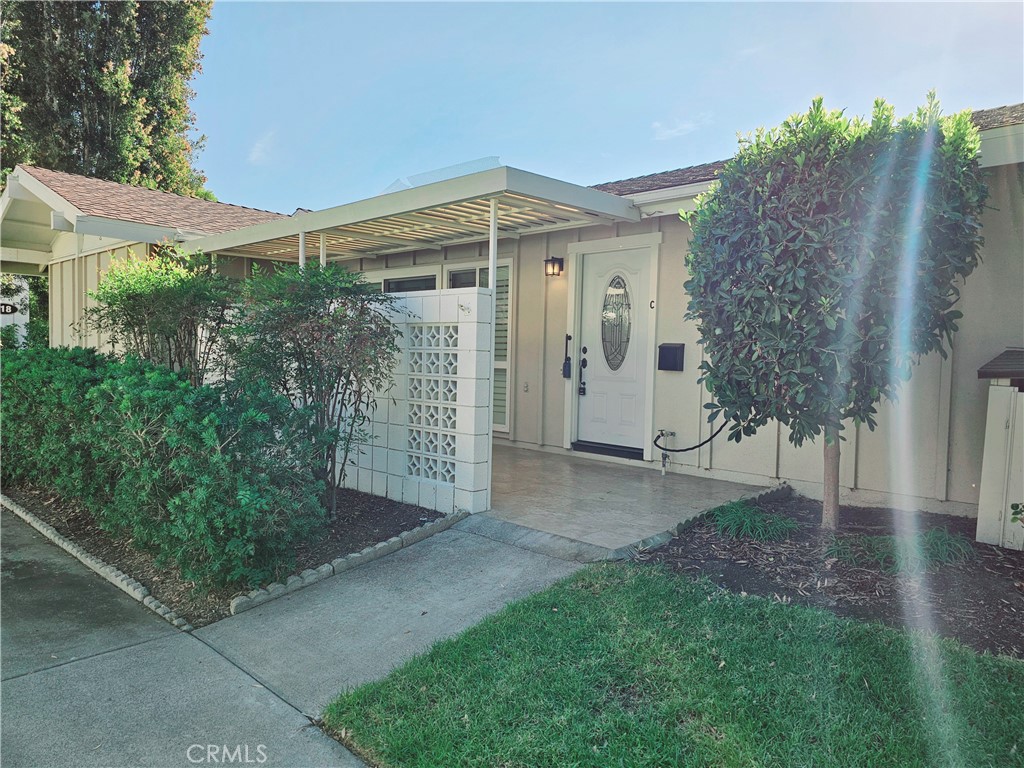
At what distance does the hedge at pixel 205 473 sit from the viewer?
3713 mm

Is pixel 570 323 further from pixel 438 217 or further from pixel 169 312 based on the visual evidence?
pixel 169 312

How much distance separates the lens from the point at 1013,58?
5.01 metres

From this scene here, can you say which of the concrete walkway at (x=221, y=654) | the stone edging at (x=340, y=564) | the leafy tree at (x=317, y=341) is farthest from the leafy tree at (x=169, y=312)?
the stone edging at (x=340, y=564)

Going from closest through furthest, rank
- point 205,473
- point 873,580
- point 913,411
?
point 873,580 < point 205,473 < point 913,411

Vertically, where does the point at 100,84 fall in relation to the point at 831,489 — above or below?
above

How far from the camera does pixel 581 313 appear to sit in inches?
289

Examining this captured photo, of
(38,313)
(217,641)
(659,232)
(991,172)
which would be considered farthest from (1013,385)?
(38,313)

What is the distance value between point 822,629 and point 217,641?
3075 millimetres

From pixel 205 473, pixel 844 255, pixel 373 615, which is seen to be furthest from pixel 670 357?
pixel 205 473

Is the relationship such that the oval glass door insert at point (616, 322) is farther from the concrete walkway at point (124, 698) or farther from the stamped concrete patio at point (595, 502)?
the concrete walkway at point (124, 698)

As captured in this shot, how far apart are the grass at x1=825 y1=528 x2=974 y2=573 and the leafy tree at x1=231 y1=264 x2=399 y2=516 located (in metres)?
3.41

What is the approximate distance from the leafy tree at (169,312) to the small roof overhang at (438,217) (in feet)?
3.00

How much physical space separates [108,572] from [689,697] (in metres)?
4.03

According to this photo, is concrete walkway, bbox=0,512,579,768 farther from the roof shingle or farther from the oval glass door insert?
the roof shingle
